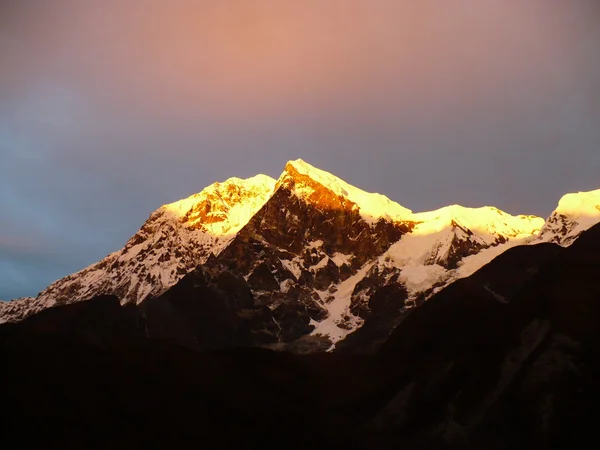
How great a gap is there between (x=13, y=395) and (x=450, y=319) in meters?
84.6

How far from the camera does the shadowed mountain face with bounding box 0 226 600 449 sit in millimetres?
90750

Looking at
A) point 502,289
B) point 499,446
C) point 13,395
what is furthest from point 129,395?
point 502,289

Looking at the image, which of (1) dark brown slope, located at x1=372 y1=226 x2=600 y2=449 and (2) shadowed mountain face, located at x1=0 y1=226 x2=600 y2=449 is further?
(1) dark brown slope, located at x1=372 y1=226 x2=600 y2=449

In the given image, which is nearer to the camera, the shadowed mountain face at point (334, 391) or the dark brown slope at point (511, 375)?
the shadowed mountain face at point (334, 391)

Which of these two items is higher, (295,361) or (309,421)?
(295,361)

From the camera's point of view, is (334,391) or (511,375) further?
(334,391)

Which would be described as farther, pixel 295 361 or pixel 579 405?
pixel 295 361

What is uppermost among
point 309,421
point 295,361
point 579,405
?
point 295,361

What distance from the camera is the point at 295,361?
140875mm

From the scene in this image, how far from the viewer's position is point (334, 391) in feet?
432

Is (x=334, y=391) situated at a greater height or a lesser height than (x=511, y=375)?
greater

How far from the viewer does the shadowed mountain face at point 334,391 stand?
90750 millimetres

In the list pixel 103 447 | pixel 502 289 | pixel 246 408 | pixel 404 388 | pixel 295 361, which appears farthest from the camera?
pixel 502 289

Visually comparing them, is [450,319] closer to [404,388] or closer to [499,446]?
[404,388]
